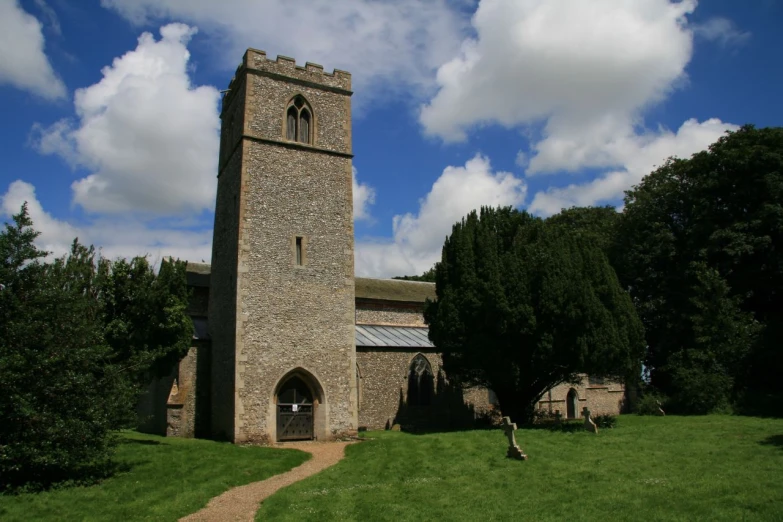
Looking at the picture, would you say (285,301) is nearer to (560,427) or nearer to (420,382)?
(420,382)

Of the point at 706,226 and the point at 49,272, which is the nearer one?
the point at 49,272

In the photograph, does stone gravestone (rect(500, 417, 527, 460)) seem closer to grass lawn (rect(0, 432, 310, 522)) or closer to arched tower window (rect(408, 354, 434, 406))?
grass lawn (rect(0, 432, 310, 522))

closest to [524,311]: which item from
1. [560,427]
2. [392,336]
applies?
[560,427]

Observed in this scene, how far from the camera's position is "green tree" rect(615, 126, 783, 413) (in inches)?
1045

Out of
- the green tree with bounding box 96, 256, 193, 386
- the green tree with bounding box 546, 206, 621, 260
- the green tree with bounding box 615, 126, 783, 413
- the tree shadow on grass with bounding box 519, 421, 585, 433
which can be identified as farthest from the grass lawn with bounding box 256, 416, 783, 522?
the green tree with bounding box 546, 206, 621, 260

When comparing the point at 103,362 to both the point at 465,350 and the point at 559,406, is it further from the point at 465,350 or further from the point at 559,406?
the point at 559,406

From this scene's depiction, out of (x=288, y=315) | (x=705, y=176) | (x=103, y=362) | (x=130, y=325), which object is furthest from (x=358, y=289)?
(x=705, y=176)

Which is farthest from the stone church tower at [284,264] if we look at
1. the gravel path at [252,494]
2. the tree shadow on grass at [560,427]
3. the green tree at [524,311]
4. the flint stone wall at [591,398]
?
the flint stone wall at [591,398]

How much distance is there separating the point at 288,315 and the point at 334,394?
3376 mm

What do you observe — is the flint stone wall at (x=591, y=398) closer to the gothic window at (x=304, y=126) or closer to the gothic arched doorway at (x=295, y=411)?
the gothic arched doorway at (x=295, y=411)

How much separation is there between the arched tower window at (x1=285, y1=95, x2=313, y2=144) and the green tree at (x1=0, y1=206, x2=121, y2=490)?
11.4m

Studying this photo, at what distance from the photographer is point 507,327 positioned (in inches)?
829

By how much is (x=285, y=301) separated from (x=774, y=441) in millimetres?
15723

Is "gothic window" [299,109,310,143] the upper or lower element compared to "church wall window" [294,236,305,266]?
upper
